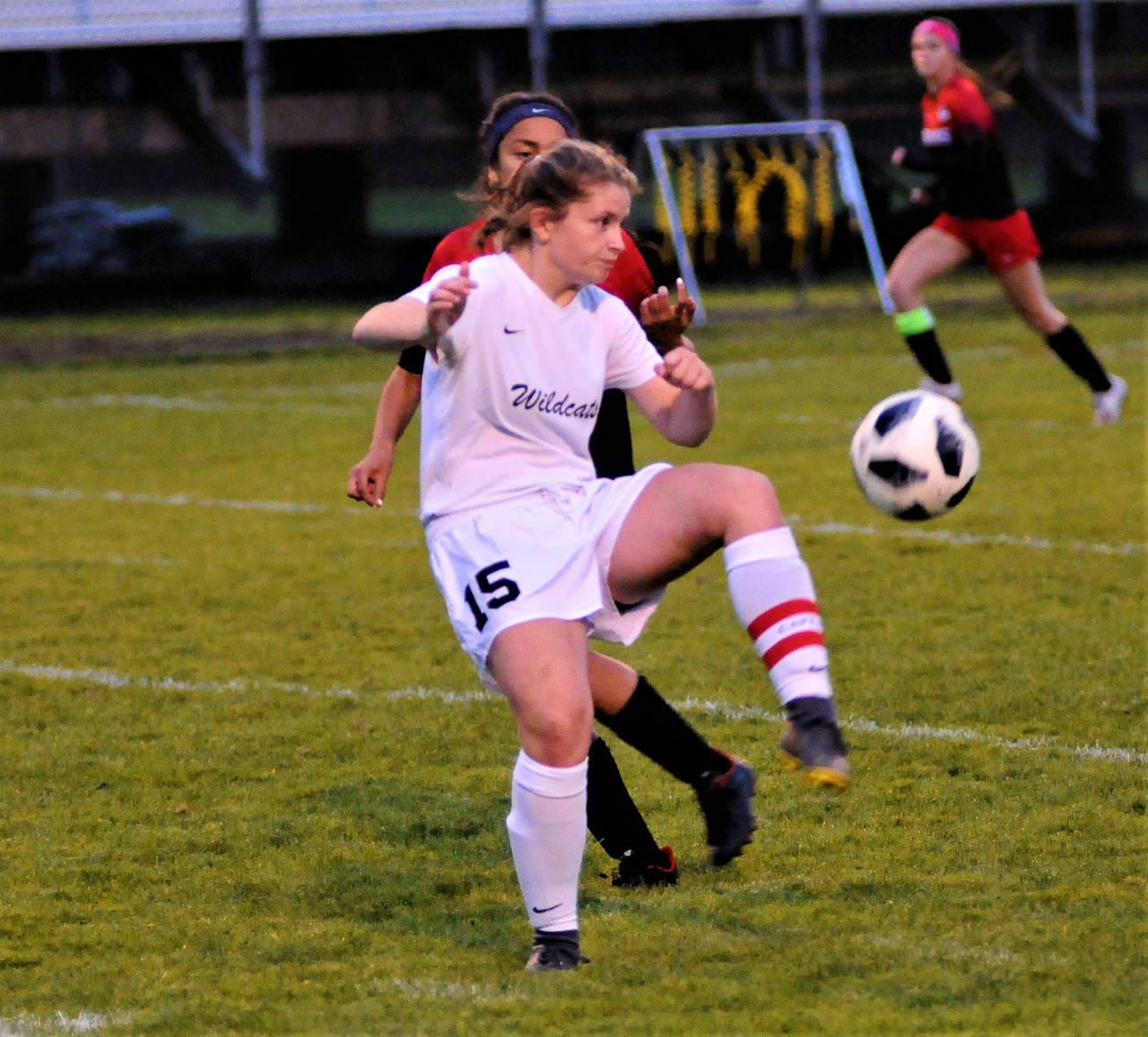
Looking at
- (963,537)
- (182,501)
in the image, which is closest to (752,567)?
(963,537)

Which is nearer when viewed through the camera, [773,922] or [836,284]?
[773,922]

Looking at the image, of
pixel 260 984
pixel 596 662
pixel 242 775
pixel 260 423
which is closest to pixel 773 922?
pixel 596 662

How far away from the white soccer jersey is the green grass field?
942mm

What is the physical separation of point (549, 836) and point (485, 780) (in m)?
1.57

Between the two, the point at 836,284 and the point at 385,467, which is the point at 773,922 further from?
the point at 836,284

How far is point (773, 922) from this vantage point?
397 centimetres

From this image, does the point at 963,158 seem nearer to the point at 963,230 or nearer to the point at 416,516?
the point at 963,230

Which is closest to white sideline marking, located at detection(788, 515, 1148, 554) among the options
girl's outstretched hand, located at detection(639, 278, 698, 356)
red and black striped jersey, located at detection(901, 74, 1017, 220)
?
red and black striped jersey, located at detection(901, 74, 1017, 220)

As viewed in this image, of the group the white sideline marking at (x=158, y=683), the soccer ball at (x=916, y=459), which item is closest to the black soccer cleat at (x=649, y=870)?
the soccer ball at (x=916, y=459)

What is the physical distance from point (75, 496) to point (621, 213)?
23.2ft

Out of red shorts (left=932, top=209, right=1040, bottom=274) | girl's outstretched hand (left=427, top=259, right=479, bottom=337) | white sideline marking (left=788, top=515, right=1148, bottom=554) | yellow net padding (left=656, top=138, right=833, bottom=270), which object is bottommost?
yellow net padding (left=656, top=138, right=833, bottom=270)

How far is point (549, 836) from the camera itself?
12.1 feet

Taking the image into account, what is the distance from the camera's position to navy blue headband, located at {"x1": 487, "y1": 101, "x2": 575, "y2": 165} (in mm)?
4398

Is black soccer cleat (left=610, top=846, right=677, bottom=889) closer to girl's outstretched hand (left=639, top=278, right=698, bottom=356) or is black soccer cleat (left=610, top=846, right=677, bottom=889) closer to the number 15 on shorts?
the number 15 on shorts
